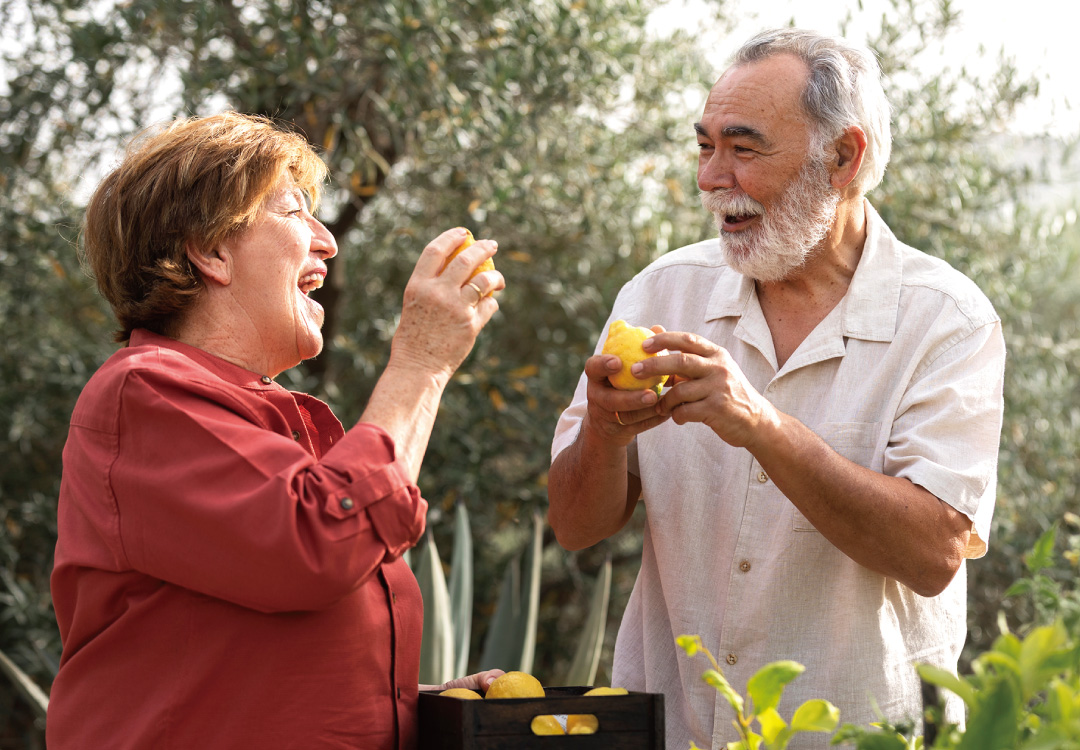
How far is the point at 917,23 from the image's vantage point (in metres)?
4.95

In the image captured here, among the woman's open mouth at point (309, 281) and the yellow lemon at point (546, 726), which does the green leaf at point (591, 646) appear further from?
the yellow lemon at point (546, 726)

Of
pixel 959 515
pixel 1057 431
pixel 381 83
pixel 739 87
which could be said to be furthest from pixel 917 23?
pixel 959 515

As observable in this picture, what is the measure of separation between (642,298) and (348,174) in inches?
93.7

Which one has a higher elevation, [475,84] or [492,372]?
[475,84]

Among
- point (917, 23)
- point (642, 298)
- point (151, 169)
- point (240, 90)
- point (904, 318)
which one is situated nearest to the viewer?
point (151, 169)

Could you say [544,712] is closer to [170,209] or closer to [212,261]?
[212,261]

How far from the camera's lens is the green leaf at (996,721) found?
93 cm

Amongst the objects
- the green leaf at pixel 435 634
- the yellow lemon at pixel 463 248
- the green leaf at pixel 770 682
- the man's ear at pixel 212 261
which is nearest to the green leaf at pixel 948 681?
the green leaf at pixel 770 682

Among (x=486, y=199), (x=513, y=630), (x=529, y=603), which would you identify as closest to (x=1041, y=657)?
(x=529, y=603)

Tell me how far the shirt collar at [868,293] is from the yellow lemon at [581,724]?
115 cm

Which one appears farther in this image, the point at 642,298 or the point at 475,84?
the point at 475,84

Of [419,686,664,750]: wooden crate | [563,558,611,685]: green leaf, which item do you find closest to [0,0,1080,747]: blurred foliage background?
[563,558,611,685]: green leaf

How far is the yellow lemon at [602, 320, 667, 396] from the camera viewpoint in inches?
80.0

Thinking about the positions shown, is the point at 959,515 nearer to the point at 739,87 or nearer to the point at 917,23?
the point at 739,87
